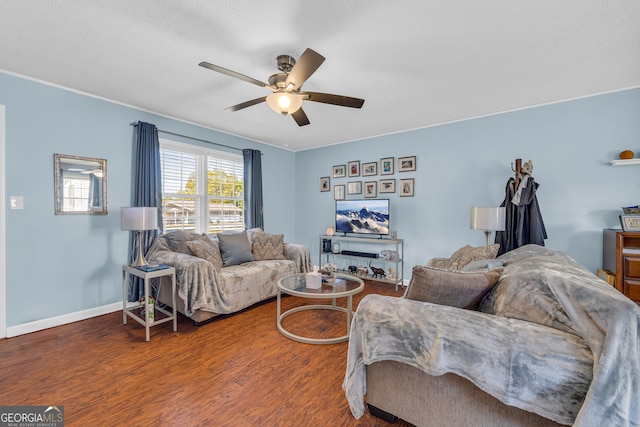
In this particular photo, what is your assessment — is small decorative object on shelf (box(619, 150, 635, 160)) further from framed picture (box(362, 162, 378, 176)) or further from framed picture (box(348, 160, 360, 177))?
framed picture (box(348, 160, 360, 177))

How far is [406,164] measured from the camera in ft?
14.2

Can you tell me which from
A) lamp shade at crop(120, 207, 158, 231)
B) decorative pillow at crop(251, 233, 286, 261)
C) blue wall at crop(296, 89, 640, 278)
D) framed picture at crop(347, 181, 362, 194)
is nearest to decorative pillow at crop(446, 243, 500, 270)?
blue wall at crop(296, 89, 640, 278)

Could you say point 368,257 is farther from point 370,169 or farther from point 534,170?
point 534,170

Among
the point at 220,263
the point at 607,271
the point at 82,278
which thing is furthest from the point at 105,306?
the point at 607,271

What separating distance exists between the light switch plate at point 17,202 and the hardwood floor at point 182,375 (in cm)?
124

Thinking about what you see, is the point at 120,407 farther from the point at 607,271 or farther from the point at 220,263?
the point at 607,271

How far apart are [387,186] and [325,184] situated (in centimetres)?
126

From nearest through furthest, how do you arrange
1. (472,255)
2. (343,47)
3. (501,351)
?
1. (501,351)
2. (343,47)
3. (472,255)

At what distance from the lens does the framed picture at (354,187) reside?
4.84 m

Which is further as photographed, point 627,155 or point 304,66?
point 627,155

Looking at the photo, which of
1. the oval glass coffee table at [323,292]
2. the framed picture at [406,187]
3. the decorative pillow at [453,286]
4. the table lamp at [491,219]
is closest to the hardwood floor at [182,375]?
the oval glass coffee table at [323,292]

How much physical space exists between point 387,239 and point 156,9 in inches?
147

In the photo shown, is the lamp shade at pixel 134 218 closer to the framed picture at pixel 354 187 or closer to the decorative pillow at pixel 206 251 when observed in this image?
the decorative pillow at pixel 206 251

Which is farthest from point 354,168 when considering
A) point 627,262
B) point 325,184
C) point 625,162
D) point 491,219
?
point 627,262
